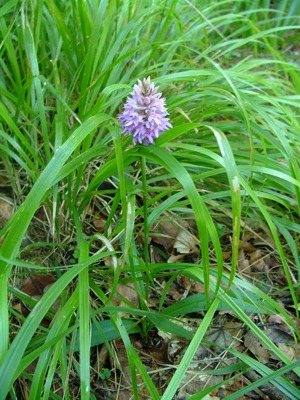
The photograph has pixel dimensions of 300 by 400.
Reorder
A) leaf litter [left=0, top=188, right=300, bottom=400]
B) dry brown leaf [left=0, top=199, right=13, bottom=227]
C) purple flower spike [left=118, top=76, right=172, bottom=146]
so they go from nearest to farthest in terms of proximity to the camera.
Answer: purple flower spike [left=118, top=76, right=172, bottom=146] < leaf litter [left=0, top=188, right=300, bottom=400] < dry brown leaf [left=0, top=199, right=13, bottom=227]

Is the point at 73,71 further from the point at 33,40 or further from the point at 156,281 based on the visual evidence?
the point at 156,281

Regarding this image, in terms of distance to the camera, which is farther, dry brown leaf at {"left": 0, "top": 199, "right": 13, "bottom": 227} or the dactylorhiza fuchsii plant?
dry brown leaf at {"left": 0, "top": 199, "right": 13, "bottom": 227}

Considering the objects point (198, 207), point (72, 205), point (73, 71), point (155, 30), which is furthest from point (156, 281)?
point (155, 30)

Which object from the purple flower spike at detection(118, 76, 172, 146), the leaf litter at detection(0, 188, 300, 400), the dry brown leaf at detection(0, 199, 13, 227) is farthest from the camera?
the dry brown leaf at detection(0, 199, 13, 227)

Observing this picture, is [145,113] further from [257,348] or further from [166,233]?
[257,348]

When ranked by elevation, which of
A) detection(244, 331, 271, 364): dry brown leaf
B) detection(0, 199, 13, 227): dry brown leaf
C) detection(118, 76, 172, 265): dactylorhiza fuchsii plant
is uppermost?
detection(118, 76, 172, 265): dactylorhiza fuchsii plant

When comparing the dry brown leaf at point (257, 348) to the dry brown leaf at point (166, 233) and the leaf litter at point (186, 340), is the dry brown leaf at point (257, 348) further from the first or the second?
the dry brown leaf at point (166, 233)

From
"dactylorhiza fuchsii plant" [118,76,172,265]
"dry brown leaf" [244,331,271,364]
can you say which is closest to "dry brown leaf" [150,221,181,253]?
"dry brown leaf" [244,331,271,364]

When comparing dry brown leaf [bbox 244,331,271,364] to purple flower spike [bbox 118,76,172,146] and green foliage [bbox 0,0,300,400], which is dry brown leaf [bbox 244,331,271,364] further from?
purple flower spike [bbox 118,76,172,146]
